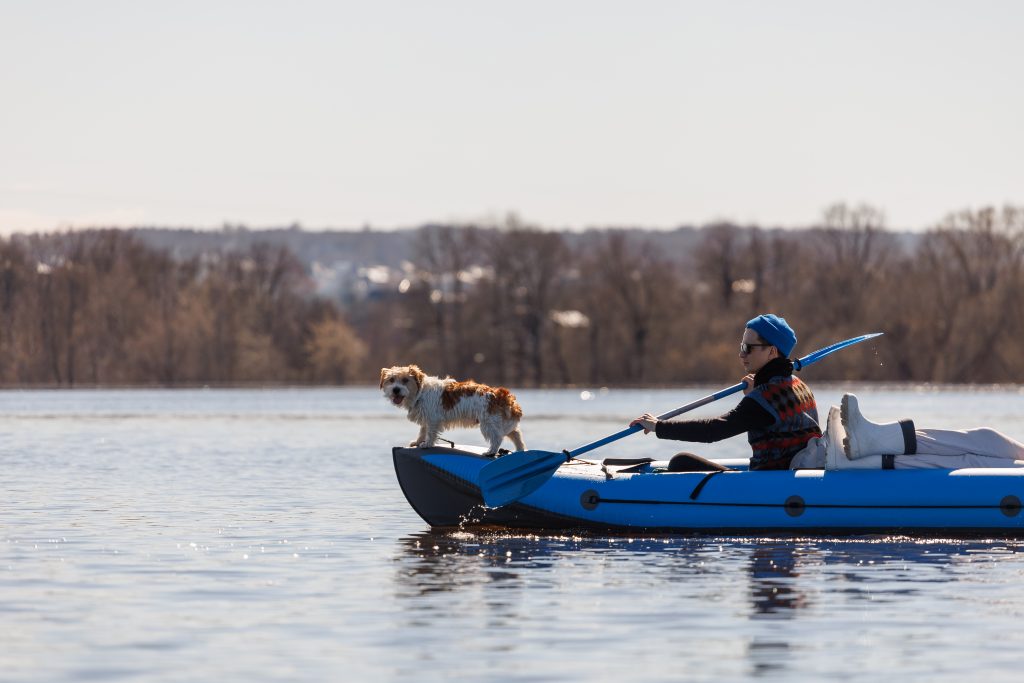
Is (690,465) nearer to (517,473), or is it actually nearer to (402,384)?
(517,473)

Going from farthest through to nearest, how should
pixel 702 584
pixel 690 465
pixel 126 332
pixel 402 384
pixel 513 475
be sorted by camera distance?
1. pixel 126 332
2. pixel 402 384
3. pixel 690 465
4. pixel 513 475
5. pixel 702 584

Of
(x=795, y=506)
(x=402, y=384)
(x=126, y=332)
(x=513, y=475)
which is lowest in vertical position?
(x=795, y=506)

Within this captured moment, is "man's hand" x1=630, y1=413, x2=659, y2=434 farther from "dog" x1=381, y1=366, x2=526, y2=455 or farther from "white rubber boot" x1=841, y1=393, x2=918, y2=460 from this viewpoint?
"dog" x1=381, y1=366, x2=526, y2=455

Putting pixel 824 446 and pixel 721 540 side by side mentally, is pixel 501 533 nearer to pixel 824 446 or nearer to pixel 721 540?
pixel 721 540

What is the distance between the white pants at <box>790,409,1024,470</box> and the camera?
12680 millimetres

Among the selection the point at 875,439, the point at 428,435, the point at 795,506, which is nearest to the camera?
the point at 795,506

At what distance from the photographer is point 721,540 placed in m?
12.8

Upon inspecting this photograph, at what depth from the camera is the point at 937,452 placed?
12859mm

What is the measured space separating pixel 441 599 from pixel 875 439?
417 cm

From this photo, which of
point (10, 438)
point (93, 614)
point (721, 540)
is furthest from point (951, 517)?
point (10, 438)

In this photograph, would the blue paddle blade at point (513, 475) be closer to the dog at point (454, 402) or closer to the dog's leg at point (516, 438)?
the dog at point (454, 402)

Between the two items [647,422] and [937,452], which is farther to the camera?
[937,452]

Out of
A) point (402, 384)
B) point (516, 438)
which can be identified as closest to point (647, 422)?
point (516, 438)

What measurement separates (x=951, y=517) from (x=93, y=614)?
6.37 metres
